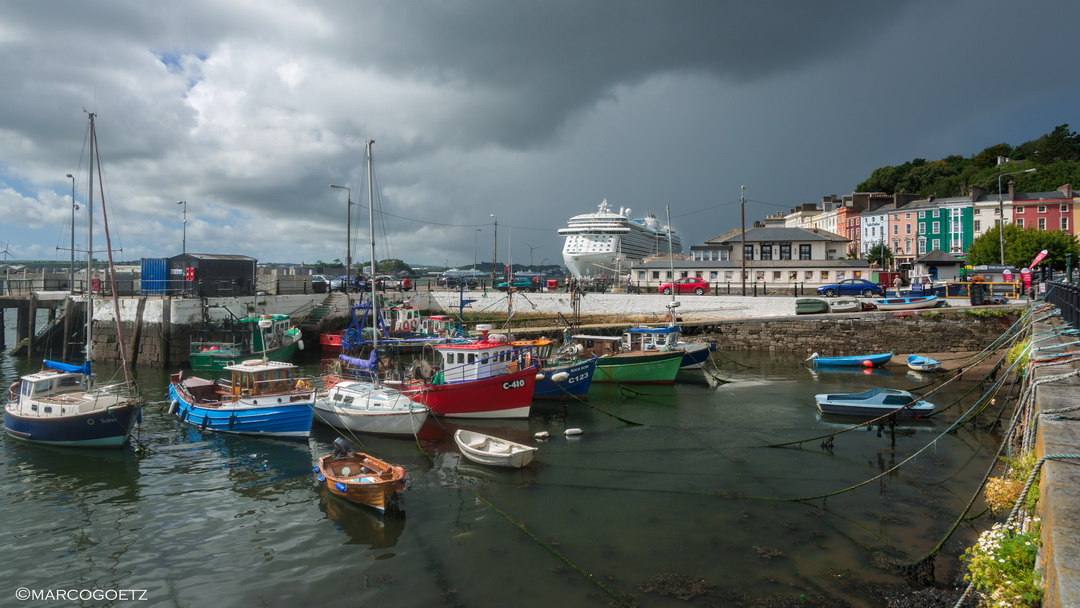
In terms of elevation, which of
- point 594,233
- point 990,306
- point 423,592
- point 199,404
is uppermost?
point 594,233

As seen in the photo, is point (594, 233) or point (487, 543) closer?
point (487, 543)

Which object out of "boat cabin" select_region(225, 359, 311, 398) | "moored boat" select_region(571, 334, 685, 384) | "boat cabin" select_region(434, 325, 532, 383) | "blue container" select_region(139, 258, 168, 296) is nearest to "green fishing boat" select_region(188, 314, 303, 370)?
"blue container" select_region(139, 258, 168, 296)

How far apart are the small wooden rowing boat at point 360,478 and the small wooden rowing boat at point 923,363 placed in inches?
1122

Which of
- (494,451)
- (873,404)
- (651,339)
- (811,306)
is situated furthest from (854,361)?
(494,451)

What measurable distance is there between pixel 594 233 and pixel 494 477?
7113 cm

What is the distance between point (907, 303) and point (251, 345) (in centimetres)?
4152

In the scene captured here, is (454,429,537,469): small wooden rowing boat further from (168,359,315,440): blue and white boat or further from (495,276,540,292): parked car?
(495,276,540,292): parked car

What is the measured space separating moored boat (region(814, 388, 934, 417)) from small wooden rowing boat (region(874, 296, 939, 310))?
62.6 ft

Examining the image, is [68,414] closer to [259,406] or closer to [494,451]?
[259,406]

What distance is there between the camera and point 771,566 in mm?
10781

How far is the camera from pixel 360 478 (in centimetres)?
1353

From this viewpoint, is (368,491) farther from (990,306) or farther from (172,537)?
(990,306)

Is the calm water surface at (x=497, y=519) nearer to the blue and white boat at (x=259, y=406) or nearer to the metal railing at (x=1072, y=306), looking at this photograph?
the blue and white boat at (x=259, y=406)

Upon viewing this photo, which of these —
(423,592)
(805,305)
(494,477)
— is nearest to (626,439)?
(494,477)
